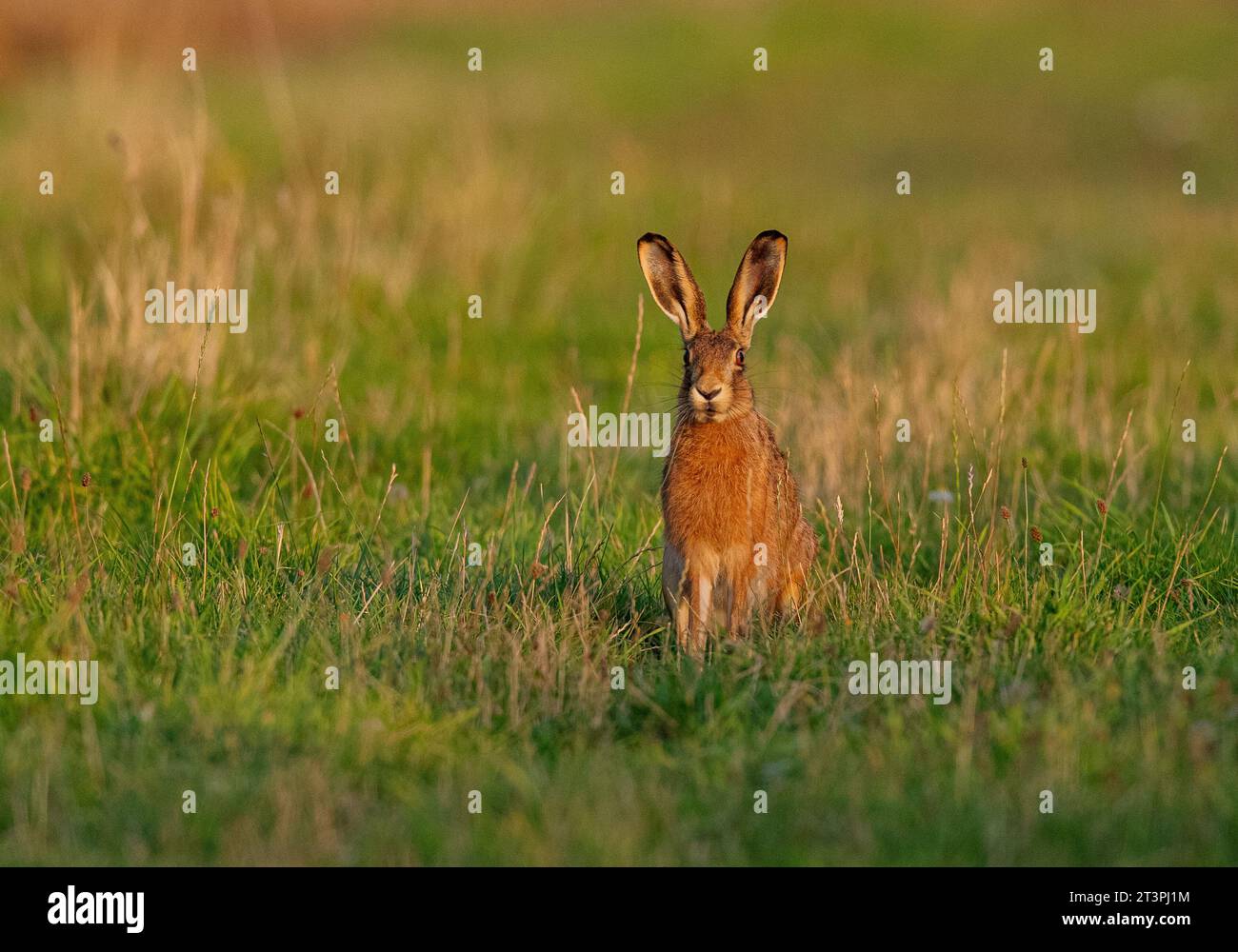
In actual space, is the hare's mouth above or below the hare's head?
below

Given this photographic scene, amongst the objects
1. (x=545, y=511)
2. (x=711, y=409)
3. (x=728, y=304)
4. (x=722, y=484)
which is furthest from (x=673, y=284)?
(x=545, y=511)

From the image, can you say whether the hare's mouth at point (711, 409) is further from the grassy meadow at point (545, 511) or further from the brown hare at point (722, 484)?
the grassy meadow at point (545, 511)

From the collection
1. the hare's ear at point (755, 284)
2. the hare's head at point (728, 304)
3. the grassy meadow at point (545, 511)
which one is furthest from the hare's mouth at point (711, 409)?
the grassy meadow at point (545, 511)

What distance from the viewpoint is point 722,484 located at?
Result: 5.95 metres

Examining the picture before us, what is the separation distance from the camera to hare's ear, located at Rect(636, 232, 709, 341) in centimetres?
598

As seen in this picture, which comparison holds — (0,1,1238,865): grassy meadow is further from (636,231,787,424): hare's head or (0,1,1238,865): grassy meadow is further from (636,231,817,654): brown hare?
(636,231,787,424): hare's head

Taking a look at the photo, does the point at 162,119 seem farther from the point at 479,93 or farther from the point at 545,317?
the point at 479,93

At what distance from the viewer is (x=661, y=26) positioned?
82.5 feet

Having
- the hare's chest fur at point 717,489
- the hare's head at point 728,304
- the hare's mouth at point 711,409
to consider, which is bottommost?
the hare's chest fur at point 717,489

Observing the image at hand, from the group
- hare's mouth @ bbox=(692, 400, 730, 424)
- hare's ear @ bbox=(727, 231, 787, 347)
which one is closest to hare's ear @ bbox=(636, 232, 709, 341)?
hare's ear @ bbox=(727, 231, 787, 347)

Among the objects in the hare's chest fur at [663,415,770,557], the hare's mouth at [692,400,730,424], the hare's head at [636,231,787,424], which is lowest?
the hare's chest fur at [663,415,770,557]

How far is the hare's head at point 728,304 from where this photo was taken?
19.0 feet

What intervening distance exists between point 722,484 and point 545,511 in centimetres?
165

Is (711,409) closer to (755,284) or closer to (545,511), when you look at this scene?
(755,284)
